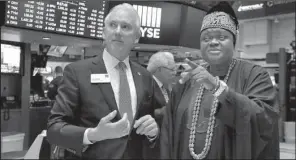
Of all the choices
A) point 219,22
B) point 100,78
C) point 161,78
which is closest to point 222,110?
point 219,22

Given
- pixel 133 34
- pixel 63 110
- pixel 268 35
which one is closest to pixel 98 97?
pixel 63 110

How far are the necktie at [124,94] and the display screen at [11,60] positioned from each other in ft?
9.23

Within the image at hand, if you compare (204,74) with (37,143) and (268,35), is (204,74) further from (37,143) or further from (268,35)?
(268,35)

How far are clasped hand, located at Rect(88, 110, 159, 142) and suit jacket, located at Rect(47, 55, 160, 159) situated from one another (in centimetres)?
7

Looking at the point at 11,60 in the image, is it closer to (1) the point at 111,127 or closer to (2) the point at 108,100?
(2) the point at 108,100

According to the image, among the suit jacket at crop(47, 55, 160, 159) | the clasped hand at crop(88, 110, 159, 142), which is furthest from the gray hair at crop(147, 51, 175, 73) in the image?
the clasped hand at crop(88, 110, 159, 142)

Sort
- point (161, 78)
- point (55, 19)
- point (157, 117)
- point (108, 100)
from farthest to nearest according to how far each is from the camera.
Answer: point (55, 19) → point (161, 78) → point (157, 117) → point (108, 100)

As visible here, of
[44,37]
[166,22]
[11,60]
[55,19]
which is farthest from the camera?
[11,60]

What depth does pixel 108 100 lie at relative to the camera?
1.05 m

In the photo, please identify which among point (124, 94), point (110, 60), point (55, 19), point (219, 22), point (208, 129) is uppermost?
point (55, 19)

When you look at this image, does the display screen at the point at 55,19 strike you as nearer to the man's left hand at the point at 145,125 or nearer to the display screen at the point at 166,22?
the display screen at the point at 166,22

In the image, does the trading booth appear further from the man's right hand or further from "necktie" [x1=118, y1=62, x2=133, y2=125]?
the man's right hand

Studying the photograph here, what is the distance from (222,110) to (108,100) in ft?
1.15

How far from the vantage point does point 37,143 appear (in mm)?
1423
